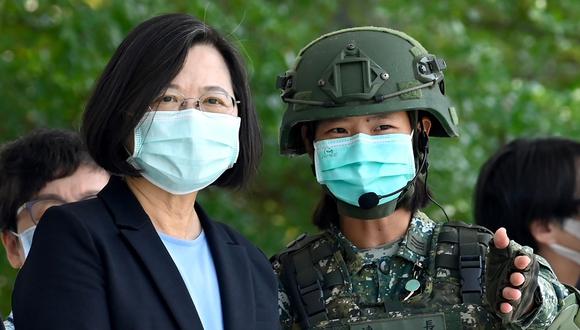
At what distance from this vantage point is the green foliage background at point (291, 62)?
7.44 meters

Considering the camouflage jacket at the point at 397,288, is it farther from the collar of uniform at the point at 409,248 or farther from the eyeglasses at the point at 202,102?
the eyeglasses at the point at 202,102

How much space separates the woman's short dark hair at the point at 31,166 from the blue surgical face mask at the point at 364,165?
3.45ft

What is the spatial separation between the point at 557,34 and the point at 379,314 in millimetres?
6211

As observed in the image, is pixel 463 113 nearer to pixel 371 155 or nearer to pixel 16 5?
pixel 16 5

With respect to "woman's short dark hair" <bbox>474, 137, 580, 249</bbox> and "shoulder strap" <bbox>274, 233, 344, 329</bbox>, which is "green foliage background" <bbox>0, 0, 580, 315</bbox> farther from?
"shoulder strap" <bbox>274, 233, 344, 329</bbox>

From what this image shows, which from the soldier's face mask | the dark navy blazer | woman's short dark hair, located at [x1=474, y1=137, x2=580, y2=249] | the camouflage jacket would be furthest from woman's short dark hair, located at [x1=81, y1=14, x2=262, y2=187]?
the soldier's face mask

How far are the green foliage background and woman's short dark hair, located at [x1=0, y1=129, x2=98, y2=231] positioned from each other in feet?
8.10

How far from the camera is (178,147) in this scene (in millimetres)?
3473

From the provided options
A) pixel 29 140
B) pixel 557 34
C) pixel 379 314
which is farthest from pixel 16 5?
pixel 557 34

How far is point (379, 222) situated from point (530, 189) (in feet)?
4.06

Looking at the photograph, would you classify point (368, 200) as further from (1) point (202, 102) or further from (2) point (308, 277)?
(1) point (202, 102)

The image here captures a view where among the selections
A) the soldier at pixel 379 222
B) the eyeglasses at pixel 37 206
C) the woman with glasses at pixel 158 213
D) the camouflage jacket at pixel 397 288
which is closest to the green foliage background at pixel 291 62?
the soldier at pixel 379 222

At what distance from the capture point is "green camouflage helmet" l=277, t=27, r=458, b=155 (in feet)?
13.8

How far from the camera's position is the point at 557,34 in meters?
9.70
